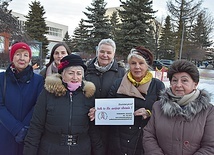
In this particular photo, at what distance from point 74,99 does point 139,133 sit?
0.89m

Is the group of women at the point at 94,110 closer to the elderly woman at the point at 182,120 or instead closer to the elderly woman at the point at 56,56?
the elderly woman at the point at 182,120

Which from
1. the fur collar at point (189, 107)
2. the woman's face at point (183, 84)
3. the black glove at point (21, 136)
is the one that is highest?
the woman's face at point (183, 84)

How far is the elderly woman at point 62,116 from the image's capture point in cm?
255

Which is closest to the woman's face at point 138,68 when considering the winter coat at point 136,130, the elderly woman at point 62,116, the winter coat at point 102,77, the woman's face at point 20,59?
the winter coat at point 136,130

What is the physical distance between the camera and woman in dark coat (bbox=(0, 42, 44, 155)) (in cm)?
283

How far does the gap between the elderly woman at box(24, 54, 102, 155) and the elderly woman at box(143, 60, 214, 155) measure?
72 cm

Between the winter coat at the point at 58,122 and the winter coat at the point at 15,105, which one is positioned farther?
the winter coat at the point at 15,105

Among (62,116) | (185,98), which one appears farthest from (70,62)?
(185,98)

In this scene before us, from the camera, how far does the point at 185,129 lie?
2.21m

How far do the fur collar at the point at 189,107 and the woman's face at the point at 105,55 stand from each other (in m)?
1.30

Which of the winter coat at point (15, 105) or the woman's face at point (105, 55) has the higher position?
the woman's face at point (105, 55)

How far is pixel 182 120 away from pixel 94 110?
0.95 meters

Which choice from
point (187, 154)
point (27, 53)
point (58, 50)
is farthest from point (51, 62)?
point (187, 154)

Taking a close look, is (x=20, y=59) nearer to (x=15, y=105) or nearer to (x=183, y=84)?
(x=15, y=105)
